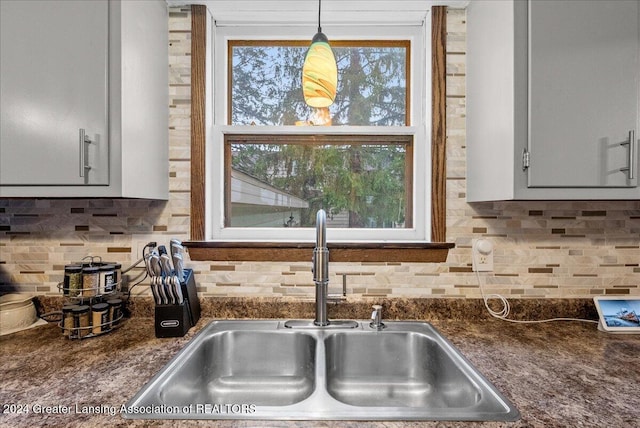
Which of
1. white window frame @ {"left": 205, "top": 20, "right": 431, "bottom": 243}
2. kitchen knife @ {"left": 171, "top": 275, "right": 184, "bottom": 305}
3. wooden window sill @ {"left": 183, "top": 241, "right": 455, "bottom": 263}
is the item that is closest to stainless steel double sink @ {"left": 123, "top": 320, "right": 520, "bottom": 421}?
kitchen knife @ {"left": 171, "top": 275, "right": 184, "bottom": 305}

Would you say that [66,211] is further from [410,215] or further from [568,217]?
[568,217]

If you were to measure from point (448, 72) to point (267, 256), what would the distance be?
1.06 metres

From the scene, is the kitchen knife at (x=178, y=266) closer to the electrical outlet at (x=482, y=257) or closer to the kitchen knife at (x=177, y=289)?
the kitchen knife at (x=177, y=289)

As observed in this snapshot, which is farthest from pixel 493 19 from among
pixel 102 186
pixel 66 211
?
pixel 66 211

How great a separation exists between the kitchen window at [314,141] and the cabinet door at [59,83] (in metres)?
0.49

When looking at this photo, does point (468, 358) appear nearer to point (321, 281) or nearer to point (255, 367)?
point (321, 281)

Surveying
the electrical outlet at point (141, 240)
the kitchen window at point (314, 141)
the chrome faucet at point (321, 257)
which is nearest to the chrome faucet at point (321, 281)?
the chrome faucet at point (321, 257)

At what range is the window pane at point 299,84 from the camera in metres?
1.46

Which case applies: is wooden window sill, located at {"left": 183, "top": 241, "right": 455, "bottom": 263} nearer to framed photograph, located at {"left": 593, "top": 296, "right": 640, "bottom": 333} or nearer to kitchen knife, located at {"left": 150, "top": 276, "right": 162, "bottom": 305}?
kitchen knife, located at {"left": 150, "top": 276, "right": 162, "bottom": 305}

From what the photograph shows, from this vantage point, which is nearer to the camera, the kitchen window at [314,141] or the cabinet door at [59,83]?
the cabinet door at [59,83]

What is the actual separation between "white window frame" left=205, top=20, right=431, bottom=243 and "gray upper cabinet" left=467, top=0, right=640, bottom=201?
1.29ft

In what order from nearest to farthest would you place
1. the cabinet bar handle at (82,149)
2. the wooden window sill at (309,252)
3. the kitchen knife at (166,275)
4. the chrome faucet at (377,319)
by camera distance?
the cabinet bar handle at (82,149) → the kitchen knife at (166,275) → the chrome faucet at (377,319) → the wooden window sill at (309,252)

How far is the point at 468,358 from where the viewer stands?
0.96 metres

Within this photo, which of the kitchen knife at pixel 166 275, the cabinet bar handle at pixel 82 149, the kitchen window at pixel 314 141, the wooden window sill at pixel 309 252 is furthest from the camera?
the kitchen window at pixel 314 141
